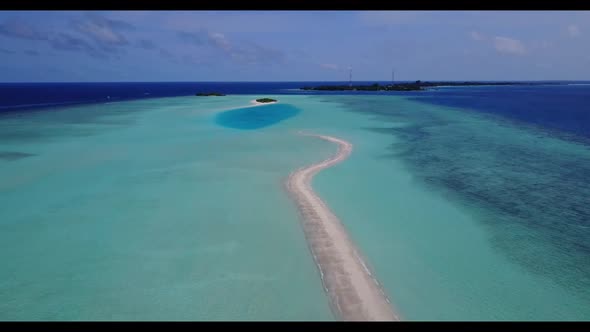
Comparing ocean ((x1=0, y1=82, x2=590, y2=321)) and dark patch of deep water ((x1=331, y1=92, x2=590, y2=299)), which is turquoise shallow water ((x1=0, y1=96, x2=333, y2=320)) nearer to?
ocean ((x1=0, y1=82, x2=590, y2=321))

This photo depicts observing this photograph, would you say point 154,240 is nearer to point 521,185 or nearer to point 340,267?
point 340,267

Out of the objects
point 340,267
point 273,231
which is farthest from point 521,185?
point 273,231

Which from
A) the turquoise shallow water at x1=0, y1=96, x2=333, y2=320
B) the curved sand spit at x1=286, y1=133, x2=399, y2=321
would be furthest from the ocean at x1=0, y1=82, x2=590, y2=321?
the curved sand spit at x1=286, y1=133, x2=399, y2=321

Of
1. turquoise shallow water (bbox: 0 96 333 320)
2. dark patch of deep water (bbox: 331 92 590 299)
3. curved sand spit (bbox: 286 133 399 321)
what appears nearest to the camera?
curved sand spit (bbox: 286 133 399 321)

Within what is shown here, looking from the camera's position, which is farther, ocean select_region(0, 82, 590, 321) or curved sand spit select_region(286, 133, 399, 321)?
ocean select_region(0, 82, 590, 321)

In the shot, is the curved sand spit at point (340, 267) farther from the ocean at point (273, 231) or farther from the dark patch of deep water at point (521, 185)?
the dark patch of deep water at point (521, 185)
